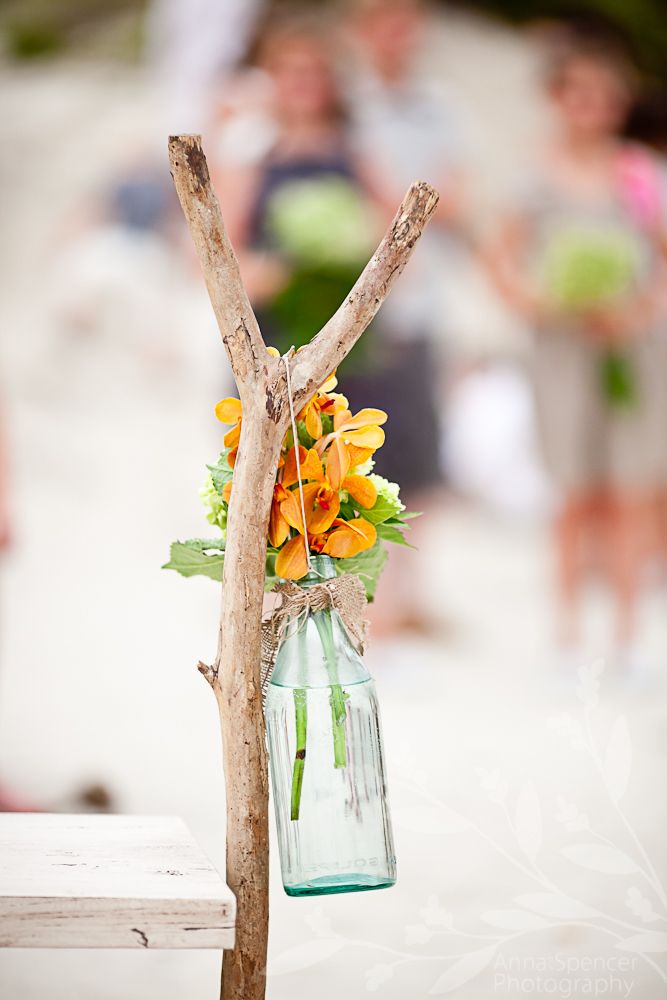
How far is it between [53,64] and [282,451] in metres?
6.40

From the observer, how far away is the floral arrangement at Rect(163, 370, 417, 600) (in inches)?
36.8

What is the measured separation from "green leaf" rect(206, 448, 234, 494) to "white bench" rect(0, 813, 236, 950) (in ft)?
1.02

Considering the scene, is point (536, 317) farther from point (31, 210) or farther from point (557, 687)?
point (31, 210)

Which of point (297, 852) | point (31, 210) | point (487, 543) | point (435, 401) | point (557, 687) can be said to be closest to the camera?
point (297, 852)

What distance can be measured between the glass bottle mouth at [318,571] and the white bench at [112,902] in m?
0.24

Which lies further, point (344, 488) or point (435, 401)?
point (435, 401)

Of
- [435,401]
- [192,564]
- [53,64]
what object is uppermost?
[53,64]

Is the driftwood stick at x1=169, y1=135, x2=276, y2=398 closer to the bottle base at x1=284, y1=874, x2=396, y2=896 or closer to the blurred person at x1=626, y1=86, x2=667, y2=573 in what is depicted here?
the bottle base at x1=284, y1=874, x2=396, y2=896

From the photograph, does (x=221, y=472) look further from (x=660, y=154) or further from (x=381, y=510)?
(x=660, y=154)

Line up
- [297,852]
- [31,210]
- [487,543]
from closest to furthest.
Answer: [297,852] < [487,543] < [31,210]

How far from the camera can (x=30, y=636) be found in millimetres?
3195

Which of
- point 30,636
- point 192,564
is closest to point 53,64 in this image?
point 30,636

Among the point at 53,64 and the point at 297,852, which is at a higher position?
the point at 53,64

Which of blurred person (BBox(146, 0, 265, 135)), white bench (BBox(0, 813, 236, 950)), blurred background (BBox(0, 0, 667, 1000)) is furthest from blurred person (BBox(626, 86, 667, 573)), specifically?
white bench (BBox(0, 813, 236, 950))
